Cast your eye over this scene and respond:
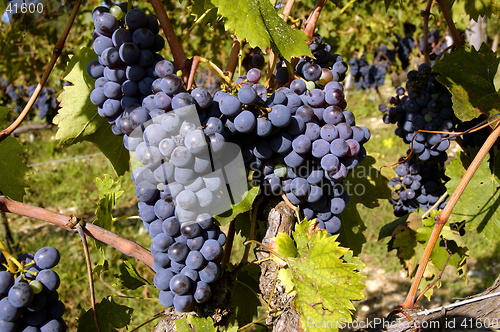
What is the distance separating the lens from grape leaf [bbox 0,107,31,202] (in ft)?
4.07

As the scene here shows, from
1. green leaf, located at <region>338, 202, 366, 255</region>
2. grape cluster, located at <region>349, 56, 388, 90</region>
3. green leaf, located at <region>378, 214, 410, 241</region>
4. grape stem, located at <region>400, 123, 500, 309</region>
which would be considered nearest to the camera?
grape stem, located at <region>400, 123, 500, 309</region>

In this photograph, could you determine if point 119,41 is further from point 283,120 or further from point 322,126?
point 322,126

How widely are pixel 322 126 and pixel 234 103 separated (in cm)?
32

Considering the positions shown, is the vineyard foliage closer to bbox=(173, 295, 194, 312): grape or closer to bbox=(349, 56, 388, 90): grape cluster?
bbox=(173, 295, 194, 312): grape

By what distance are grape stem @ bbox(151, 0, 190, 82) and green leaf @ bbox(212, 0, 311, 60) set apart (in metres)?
0.17

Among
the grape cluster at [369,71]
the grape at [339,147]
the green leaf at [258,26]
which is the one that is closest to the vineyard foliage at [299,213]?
the green leaf at [258,26]

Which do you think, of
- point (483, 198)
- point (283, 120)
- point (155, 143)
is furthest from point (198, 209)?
point (483, 198)

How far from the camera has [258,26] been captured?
2.86ft

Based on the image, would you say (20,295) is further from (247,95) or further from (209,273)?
(247,95)

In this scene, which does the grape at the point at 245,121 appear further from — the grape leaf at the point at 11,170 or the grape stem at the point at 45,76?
the grape leaf at the point at 11,170

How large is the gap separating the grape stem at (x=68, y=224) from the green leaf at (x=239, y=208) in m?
0.25

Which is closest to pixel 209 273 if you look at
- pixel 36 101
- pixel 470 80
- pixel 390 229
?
pixel 390 229

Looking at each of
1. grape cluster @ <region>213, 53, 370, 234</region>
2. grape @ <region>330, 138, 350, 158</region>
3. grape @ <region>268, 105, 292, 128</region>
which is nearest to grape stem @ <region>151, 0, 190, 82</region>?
grape cluster @ <region>213, 53, 370, 234</region>

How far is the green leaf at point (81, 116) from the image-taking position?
44.3 inches
